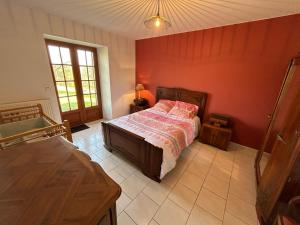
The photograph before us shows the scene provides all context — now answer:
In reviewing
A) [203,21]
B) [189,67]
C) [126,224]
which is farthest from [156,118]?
[203,21]

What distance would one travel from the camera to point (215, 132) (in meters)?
2.71

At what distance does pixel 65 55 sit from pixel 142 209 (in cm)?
339

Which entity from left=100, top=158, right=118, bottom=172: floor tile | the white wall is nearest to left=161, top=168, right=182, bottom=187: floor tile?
left=100, top=158, right=118, bottom=172: floor tile

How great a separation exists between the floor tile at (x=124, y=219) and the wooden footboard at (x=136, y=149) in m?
0.61

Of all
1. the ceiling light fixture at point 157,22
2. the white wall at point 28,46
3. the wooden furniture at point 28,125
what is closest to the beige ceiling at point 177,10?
the white wall at point 28,46

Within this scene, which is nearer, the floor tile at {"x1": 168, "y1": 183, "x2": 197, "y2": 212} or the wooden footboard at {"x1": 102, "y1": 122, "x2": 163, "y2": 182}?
the floor tile at {"x1": 168, "y1": 183, "x2": 197, "y2": 212}

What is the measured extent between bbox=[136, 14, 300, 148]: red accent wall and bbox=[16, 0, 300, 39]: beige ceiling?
22 cm

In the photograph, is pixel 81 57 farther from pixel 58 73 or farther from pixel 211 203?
pixel 211 203

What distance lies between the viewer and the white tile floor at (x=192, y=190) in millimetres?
1480

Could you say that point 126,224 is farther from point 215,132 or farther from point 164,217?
point 215,132

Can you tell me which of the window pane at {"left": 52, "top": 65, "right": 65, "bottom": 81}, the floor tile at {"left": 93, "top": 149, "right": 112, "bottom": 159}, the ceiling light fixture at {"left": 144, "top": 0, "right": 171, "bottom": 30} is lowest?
the floor tile at {"left": 93, "top": 149, "right": 112, "bottom": 159}

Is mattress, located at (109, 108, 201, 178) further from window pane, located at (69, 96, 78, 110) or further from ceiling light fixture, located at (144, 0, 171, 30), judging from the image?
window pane, located at (69, 96, 78, 110)

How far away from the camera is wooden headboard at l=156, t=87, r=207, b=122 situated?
3.12 meters

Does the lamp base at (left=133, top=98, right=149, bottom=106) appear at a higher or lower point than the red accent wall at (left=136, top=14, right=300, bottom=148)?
lower
